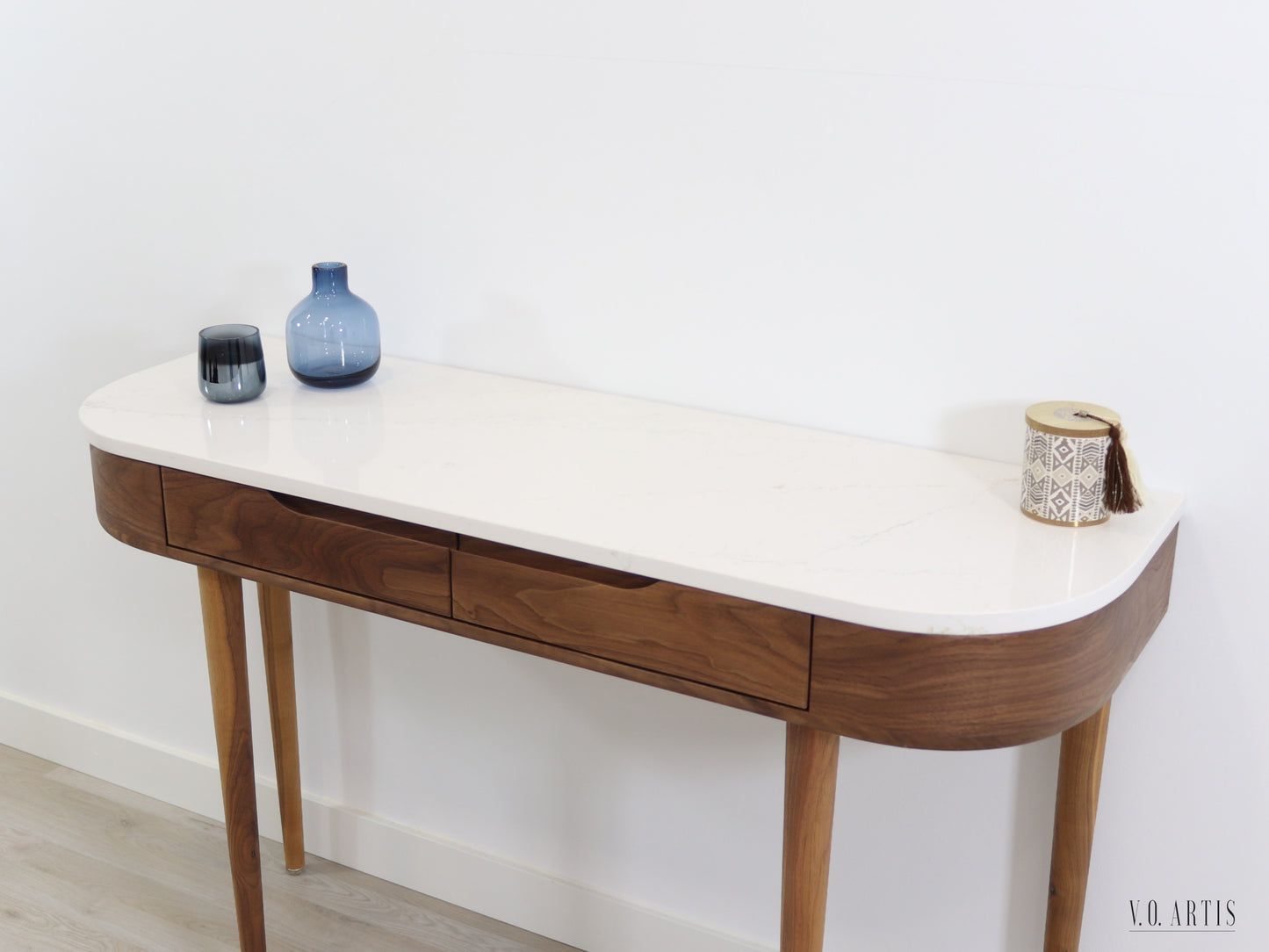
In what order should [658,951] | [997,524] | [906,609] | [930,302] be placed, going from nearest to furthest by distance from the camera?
[906,609] < [997,524] < [930,302] < [658,951]

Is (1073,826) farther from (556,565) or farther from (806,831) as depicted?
(556,565)

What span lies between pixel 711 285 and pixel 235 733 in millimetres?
874

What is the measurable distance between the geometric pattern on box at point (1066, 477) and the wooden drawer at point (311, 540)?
60 cm

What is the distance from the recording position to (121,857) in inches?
79.7

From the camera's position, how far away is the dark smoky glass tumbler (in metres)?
1.48

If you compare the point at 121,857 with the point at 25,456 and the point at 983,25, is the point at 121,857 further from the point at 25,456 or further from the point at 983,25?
the point at 983,25

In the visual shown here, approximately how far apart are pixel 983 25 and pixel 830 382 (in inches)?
17.0

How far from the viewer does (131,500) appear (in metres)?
1.44

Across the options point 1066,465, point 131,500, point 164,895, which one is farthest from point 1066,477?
point 164,895

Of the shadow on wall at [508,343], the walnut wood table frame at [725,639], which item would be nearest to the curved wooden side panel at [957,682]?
the walnut wood table frame at [725,639]

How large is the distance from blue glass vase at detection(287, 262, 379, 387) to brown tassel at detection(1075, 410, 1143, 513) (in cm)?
91

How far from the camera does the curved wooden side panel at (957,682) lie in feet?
3.32


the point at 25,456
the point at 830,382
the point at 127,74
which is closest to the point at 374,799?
the point at 25,456

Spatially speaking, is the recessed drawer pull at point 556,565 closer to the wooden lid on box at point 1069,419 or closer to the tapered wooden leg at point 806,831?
the tapered wooden leg at point 806,831
